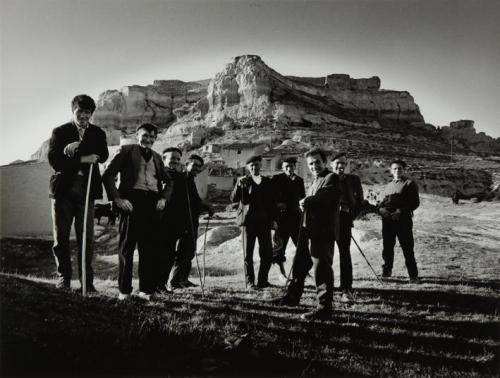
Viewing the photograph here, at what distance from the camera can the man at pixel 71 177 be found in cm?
534

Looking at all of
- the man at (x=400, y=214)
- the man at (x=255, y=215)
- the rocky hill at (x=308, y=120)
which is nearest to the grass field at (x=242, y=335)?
the man at (x=255, y=215)

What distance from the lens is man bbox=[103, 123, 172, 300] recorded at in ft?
17.1

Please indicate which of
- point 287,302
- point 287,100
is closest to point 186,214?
point 287,302

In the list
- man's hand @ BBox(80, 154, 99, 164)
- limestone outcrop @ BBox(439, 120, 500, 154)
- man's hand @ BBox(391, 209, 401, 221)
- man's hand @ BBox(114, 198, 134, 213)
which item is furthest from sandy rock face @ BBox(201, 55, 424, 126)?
man's hand @ BBox(114, 198, 134, 213)

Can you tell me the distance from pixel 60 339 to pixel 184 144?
64.7m

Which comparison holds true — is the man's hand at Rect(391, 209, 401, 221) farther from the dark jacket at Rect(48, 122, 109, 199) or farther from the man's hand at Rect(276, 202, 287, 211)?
the dark jacket at Rect(48, 122, 109, 199)

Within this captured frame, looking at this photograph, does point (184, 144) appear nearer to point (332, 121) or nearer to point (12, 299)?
point (332, 121)

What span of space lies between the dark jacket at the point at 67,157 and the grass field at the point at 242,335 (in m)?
1.24

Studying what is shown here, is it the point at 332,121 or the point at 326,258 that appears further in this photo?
the point at 332,121

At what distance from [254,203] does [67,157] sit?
322 centimetres

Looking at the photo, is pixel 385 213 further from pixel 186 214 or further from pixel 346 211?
pixel 186 214

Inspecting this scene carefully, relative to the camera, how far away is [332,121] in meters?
78.2

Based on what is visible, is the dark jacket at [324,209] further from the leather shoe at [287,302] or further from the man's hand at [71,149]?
the man's hand at [71,149]

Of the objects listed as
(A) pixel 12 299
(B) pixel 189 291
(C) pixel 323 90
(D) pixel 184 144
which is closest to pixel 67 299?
(A) pixel 12 299
